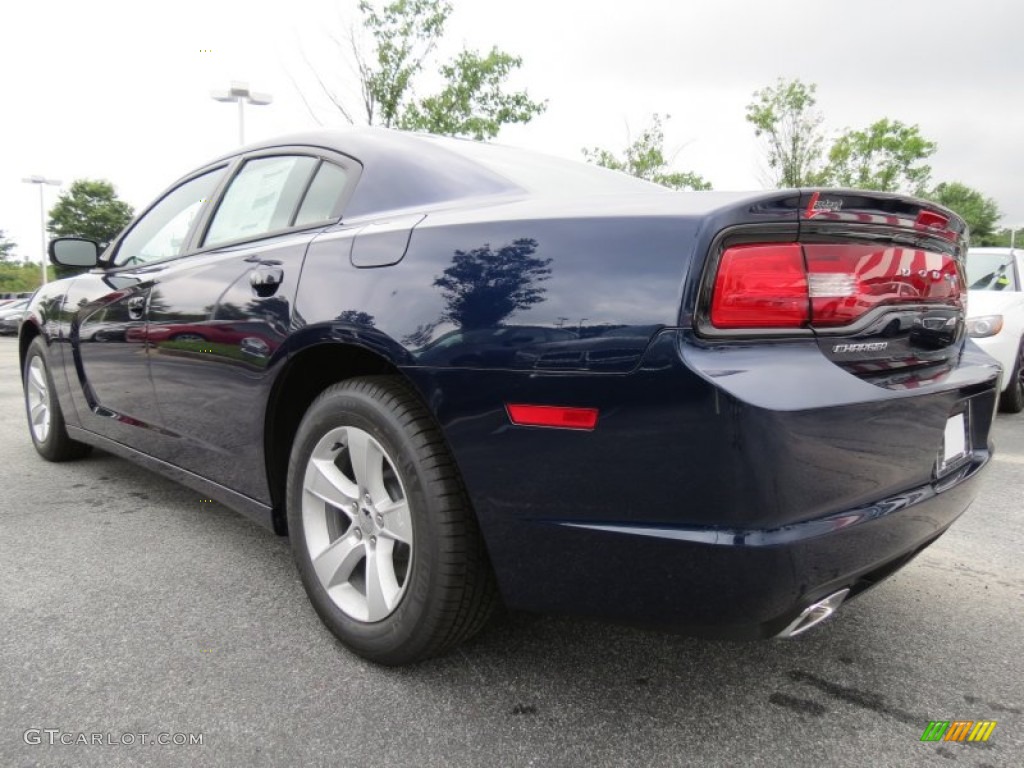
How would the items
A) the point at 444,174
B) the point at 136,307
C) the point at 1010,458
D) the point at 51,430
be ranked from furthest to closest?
the point at 1010,458
the point at 51,430
the point at 136,307
the point at 444,174

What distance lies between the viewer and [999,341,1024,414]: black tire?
6.27 metres

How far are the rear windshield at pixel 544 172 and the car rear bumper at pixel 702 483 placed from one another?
69 cm

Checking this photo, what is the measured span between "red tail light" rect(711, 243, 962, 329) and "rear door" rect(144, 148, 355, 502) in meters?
1.20

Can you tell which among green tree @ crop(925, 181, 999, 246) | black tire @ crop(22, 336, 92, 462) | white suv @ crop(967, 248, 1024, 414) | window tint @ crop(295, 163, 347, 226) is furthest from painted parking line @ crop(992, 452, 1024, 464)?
green tree @ crop(925, 181, 999, 246)

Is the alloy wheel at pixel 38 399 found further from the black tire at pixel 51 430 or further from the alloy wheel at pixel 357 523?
the alloy wheel at pixel 357 523

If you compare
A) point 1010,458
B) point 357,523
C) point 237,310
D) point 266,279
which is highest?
point 266,279

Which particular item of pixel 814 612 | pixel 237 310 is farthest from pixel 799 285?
pixel 237 310

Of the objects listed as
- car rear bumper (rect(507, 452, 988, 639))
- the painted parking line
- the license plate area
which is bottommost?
the painted parking line

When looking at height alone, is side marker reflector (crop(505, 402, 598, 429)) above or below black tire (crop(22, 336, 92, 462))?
above

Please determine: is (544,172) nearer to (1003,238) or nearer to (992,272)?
(992,272)

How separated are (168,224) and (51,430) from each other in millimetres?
1566

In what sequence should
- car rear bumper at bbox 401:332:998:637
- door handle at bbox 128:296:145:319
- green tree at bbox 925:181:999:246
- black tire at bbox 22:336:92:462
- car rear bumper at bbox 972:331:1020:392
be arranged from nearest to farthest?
car rear bumper at bbox 401:332:998:637 < door handle at bbox 128:296:145:319 < black tire at bbox 22:336:92:462 < car rear bumper at bbox 972:331:1020:392 < green tree at bbox 925:181:999:246

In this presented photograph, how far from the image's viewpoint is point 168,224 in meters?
3.23

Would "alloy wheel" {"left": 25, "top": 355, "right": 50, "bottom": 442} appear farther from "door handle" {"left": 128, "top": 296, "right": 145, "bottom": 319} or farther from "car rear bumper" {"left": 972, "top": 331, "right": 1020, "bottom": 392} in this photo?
"car rear bumper" {"left": 972, "top": 331, "right": 1020, "bottom": 392}
